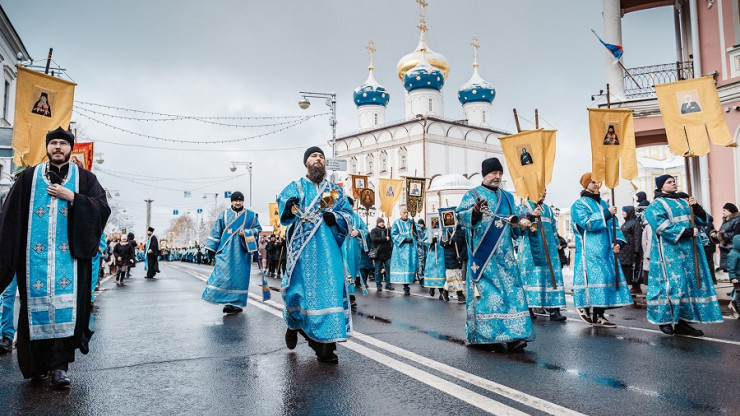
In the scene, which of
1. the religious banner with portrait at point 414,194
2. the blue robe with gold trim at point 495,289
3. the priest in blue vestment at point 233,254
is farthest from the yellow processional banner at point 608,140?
the religious banner with portrait at point 414,194

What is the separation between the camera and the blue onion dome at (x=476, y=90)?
2379 inches

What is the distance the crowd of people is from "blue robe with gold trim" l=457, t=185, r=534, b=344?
1 cm

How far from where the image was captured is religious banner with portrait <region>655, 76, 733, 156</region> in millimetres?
8180

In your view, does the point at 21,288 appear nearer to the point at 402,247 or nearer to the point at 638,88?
the point at 402,247

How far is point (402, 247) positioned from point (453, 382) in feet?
34.4

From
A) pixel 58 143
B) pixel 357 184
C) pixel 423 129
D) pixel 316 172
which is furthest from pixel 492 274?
pixel 423 129

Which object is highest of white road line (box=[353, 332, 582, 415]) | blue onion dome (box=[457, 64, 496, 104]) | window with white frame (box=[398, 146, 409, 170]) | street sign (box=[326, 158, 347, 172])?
blue onion dome (box=[457, 64, 496, 104])

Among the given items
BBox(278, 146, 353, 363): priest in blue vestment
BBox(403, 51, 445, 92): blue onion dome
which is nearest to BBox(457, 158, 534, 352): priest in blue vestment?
BBox(278, 146, 353, 363): priest in blue vestment

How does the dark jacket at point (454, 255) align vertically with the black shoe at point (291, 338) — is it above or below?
above

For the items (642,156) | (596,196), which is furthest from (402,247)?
(642,156)

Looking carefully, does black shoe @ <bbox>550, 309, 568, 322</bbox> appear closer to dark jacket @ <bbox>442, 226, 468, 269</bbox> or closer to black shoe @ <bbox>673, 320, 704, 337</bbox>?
black shoe @ <bbox>673, 320, 704, 337</bbox>

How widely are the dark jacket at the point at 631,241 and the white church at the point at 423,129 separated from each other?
38919 mm

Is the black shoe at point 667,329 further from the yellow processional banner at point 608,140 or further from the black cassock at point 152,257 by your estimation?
the black cassock at point 152,257

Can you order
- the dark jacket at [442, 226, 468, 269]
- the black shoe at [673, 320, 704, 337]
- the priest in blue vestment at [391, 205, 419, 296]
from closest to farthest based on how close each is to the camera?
1. the black shoe at [673, 320, 704, 337]
2. the dark jacket at [442, 226, 468, 269]
3. the priest in blue vestment at [391, 205, 419, 296]
